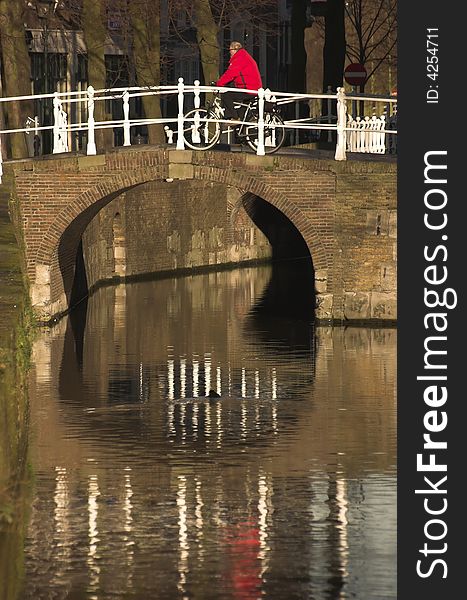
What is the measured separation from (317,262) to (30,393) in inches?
313

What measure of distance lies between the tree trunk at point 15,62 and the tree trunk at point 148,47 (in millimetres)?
2827

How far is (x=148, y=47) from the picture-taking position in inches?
1416

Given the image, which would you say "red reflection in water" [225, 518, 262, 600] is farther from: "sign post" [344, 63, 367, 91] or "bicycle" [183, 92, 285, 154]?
"sign post" [344, 63, 367, 91]

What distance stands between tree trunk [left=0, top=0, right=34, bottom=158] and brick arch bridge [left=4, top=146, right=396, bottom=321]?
99.7 inches

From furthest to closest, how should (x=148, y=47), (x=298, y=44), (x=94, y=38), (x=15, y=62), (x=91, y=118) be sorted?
(x=298, y=44) < (x=148, y=47) < (x=94, y=38) < (x=15, y=62) < (x=91, y=118)

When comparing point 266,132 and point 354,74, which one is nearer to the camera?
point 266,132

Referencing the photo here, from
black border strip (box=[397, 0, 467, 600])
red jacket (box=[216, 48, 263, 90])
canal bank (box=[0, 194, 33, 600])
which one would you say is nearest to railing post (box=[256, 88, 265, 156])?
red jacket (box=[216, 48, 263, 90])

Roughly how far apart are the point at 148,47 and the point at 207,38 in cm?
240

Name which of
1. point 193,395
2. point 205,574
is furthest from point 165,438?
point 205,574

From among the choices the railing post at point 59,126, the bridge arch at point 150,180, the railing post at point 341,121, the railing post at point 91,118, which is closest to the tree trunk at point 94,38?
the railing post at point 59,126

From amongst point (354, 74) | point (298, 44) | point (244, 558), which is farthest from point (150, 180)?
point (244, 558)

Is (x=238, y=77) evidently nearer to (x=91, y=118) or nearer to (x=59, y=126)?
Answer: (x=91, y=118)

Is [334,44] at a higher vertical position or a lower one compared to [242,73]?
higher

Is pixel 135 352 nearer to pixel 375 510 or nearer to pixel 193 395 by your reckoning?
pixel 193 395
